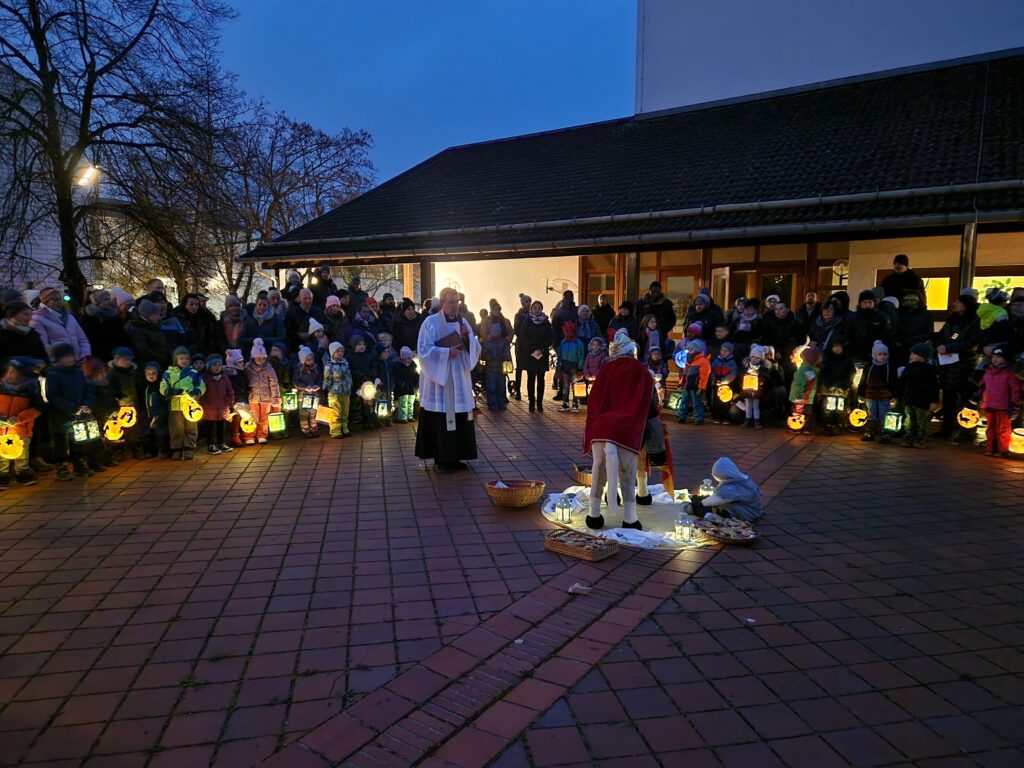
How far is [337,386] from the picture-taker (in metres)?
9.32

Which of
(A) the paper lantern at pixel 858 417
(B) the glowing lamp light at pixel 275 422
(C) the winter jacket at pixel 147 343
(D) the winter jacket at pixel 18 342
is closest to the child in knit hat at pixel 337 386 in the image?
(B) the glowing lamp light at pixel 275 422

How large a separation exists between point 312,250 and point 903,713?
16.6 m

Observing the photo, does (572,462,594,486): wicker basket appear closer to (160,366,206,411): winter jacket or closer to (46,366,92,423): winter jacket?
(160,366,206,411): winter jacket

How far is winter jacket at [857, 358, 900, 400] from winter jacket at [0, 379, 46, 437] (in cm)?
1009

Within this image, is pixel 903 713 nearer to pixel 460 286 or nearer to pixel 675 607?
pixel 675 607

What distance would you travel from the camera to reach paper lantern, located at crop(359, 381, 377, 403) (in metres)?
9.61

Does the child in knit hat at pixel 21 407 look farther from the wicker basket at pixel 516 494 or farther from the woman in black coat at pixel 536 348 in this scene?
the woman in black coat at pixel 536 348

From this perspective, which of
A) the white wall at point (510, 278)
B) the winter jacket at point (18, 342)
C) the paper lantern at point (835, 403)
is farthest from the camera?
the white wall at point (510, 278)

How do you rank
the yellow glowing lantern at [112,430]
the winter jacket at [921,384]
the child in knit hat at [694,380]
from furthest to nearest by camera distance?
the child in knit hat at [694,380]
the winter jacket at [921,384]
the yellow glowing lantern at [112,430]

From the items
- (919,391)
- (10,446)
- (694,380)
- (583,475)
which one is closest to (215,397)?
(10,446)

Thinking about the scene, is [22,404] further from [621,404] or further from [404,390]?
[621,404]

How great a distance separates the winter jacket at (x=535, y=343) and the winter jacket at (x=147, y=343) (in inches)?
231

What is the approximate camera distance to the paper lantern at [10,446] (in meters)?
Answer: 6.49

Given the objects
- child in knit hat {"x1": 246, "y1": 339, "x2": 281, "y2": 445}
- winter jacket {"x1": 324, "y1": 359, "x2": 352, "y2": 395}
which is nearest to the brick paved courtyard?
child in knit hat {"x1": 246, "y1": 339, "x2": 281, "y2": 445}
